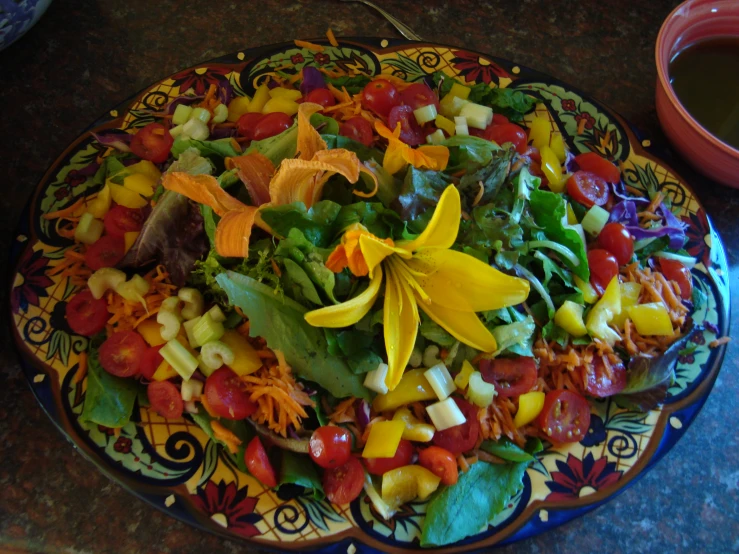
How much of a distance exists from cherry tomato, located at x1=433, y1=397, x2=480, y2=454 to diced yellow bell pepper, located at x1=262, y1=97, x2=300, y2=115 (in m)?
0.92

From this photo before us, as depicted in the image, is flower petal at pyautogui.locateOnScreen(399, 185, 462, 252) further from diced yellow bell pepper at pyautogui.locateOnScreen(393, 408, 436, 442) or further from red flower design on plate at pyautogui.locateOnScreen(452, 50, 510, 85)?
red flower design on plate at pyautogui.locateOnScreen(452, 50, 510, 85)

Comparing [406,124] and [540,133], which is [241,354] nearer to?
[406,124]

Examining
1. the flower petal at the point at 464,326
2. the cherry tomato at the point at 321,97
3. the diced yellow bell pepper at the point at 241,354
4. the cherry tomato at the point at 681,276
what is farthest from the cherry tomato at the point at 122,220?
the cherry tomato at the point at 681,276

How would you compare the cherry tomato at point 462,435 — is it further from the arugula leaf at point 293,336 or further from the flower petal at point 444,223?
the flower petal at point 444,223

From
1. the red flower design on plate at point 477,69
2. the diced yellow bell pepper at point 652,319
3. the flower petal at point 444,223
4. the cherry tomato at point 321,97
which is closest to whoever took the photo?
the flower petal at point 444,223

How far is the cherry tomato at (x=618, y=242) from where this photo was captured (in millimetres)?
1505

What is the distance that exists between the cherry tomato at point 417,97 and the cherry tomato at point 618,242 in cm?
60

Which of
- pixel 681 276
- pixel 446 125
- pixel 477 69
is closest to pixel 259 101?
pixel 446 125

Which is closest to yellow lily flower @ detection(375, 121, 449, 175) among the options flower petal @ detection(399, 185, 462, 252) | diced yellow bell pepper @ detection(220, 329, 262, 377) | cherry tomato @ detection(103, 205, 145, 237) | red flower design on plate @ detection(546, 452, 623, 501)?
flower petal @ detection(399, 185, 462, 252)

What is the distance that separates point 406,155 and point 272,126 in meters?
0.40

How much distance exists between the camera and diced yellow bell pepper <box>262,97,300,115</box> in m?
1.61

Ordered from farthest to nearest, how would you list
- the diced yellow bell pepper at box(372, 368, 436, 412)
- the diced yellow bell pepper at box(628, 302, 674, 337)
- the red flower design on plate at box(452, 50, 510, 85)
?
the red flower design on plate at box(452, 50, 510, 85)
the diced yellow bell pepper at box(628, 302, 674, 337)
the diced yellow bell pepper at box(372, 368, 436, 412)

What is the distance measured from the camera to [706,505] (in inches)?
56.2

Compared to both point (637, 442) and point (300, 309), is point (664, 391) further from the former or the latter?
point (300, 309)
